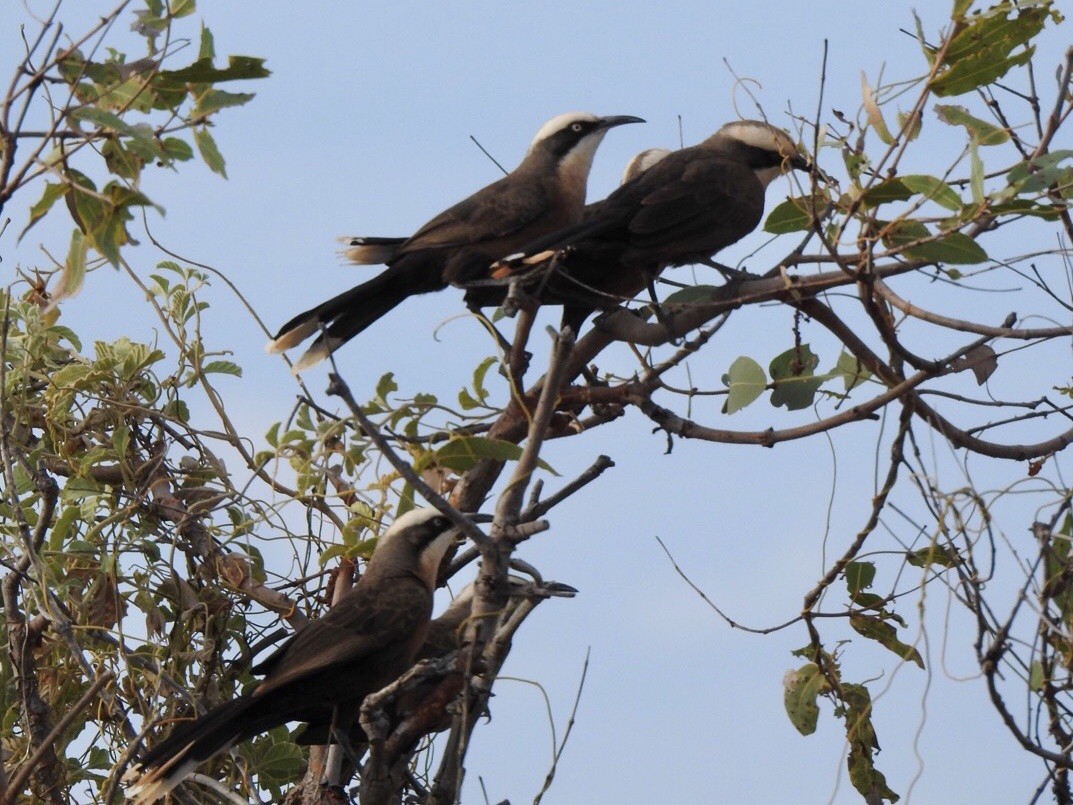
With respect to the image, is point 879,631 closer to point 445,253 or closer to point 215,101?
point 445,253

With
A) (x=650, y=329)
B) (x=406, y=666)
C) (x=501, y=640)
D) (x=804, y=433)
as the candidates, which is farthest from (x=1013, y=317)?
(x=406, y=666)

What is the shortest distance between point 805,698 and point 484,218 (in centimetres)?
186

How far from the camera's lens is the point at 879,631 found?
12.2ft

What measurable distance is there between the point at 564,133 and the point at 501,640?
7.77ft

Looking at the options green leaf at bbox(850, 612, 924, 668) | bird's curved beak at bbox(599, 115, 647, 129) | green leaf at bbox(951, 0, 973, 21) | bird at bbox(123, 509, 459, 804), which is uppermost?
bird's curved beak at bbox(599, 115, 647, 129)

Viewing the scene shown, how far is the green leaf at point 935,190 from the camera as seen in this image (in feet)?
9.18

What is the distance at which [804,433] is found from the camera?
3.48 metres

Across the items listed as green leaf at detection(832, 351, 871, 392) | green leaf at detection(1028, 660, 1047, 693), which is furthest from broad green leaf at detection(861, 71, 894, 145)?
green leaf at detection(1028, 660, 1047, 693)

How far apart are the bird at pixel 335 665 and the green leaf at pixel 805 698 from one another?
3.56ft

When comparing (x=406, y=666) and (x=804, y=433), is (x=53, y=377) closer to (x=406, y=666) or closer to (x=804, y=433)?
(x=406, y=666)

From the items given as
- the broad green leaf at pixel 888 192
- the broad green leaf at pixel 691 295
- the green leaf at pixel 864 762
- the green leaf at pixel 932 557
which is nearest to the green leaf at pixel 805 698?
the green leaf at pixel 864 762

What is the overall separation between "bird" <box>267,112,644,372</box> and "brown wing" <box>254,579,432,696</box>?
0.86 meters

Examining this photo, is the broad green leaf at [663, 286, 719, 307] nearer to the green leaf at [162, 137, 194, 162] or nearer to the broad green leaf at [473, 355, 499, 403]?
the broad green leaf at [473, 355, 499, 403]

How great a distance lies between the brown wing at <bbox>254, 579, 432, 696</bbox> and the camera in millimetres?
3719
